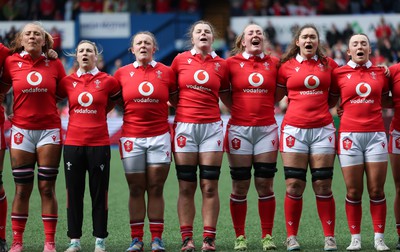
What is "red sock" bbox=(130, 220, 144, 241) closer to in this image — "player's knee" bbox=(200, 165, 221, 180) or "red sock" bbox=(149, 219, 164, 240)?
"red sock" bbox=(149, 219, 164, 240)

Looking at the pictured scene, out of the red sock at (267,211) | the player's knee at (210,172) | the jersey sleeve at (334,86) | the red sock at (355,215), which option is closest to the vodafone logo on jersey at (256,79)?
the jersey sleeve at (334,86)

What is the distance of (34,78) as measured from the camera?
826cm

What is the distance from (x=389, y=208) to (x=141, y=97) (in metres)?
4.56

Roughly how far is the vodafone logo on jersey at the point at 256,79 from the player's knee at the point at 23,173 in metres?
2.26

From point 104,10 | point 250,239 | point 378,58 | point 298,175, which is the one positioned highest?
point 104,10

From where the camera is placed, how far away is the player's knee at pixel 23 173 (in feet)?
27.1

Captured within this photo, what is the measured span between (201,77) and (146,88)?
0.54 metres

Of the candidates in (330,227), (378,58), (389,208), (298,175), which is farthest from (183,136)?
(378,58)

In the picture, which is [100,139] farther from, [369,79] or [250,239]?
[369,79]

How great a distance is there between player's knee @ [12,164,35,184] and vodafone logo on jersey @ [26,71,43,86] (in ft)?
2.58

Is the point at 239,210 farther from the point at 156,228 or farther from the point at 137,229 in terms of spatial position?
the point at 137,229

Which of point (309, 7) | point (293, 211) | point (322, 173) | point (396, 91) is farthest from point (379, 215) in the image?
point (309, 7)

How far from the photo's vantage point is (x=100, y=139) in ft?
27.0

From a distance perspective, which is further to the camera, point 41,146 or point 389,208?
point 389,208
